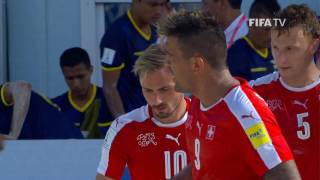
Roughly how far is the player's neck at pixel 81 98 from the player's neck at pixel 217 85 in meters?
2.76

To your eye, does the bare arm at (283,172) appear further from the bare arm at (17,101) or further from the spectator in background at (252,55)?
the bare arm at (17,101)

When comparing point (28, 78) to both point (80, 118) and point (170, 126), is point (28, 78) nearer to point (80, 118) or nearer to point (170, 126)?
point (80, 118)

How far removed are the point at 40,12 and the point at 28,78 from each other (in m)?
0.51

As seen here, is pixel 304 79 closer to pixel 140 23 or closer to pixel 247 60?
pixel 247 60

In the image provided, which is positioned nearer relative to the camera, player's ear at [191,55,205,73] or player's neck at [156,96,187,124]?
player's ear at [191,55,205,73]

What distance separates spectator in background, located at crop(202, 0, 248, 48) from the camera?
5312 millimetres

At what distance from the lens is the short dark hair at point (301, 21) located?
343cm

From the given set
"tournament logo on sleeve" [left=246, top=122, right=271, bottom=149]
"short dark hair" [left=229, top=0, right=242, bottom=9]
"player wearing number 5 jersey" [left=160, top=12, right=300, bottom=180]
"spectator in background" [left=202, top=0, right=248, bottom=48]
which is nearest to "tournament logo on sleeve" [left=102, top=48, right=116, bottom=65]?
"spectator in background" [left=202, top=0, right=248, bottom=48]

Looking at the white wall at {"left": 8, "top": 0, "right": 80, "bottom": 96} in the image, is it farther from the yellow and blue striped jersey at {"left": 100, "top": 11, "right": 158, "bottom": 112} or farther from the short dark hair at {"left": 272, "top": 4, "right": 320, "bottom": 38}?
the short dark hair at {"left": 272, "top": 4, "right": 320, "bottom": 38}

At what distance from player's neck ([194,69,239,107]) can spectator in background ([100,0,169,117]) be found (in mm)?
2317

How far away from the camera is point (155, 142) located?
11.8 feet

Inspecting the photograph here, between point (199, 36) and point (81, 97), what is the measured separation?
2812mm

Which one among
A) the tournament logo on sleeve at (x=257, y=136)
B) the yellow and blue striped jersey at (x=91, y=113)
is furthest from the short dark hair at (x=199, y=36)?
the yellow and blue striped jersey at (x=91, y=113)

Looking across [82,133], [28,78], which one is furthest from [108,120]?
[28,78]
